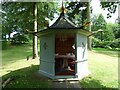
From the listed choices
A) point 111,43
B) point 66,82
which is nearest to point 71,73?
point 66,82

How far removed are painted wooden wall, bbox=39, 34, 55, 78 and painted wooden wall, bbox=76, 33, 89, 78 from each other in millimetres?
1550

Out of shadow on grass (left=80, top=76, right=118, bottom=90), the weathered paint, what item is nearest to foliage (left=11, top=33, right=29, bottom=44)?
the weathered paint

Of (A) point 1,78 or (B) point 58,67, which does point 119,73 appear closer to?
(B) point 58,67

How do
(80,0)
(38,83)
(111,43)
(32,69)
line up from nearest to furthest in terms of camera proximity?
(38,83) → (32,69) → (80,0) → (111,43)

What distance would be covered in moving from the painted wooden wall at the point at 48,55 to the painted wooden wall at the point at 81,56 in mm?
1550

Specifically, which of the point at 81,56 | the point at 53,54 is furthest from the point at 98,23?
the point at 53,54

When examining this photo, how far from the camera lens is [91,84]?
11.4m

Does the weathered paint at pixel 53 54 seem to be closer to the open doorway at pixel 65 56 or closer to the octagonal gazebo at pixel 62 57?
the octagonal gazebo at pixel 62 57

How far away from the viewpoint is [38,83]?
1166 centimetres

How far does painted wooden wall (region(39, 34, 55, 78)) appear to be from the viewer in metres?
12.8

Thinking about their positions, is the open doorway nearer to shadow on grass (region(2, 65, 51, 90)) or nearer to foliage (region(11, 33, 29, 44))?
shadow on grass (region(2, 65, 51, 90))

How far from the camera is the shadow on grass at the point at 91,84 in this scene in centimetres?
1069

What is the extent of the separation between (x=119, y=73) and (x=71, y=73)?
3512mm

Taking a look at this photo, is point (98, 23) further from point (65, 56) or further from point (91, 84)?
point (91, 84)
